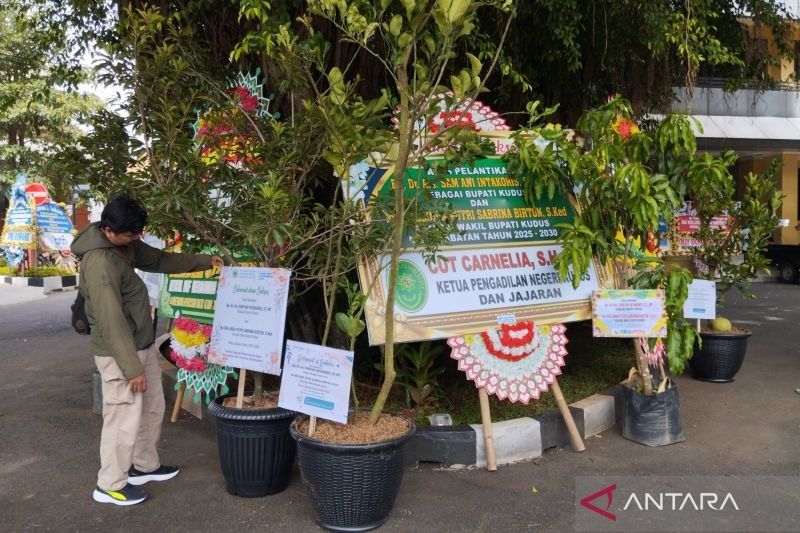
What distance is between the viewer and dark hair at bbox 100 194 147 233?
3.37 metres

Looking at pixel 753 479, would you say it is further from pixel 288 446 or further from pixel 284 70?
pixel 284 70

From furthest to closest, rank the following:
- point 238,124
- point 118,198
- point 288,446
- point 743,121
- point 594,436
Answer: point 743,121 < point 594,436 < point 238,124 < point 288,446 < point 118,198

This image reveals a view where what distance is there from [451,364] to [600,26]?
147 inches

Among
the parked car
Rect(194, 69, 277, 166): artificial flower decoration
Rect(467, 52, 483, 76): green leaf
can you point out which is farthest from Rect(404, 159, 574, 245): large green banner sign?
the parked car

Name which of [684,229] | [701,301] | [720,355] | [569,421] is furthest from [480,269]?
[684,229]

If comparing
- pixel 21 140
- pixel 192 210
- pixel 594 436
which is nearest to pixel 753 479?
pixel 594 436

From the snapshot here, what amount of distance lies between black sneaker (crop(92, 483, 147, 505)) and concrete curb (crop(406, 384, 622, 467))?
1593 mm

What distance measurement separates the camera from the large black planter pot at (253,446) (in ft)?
11.5

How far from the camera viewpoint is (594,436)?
4555 millimetres

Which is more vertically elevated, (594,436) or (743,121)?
(743,121)

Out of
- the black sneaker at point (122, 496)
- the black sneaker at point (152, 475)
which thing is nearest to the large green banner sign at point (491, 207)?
the black sneaker at point (152, 475)

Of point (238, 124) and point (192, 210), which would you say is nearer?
point (192, 210)

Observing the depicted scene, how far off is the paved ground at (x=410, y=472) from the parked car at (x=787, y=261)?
11.4m

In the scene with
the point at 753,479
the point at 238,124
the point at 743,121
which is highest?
the point at 743,121
